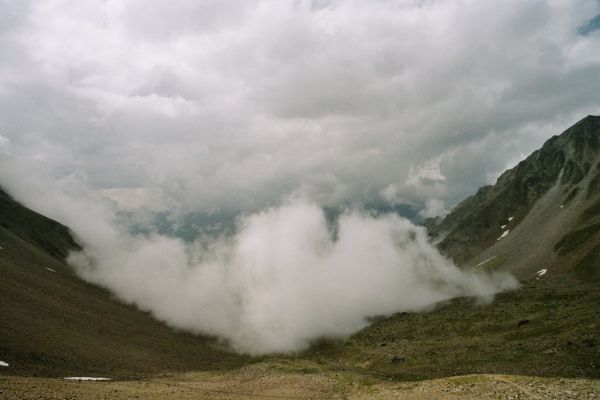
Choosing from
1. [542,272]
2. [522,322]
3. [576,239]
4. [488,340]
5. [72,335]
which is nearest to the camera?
[488,340]

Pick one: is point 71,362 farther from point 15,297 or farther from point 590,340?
point 590,340

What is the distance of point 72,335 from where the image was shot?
88938 mm

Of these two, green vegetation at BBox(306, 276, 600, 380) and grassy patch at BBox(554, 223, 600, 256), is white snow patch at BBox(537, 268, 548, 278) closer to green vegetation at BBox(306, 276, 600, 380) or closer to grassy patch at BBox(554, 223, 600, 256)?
grassy patch at BBox(554, 223, 600, 256)

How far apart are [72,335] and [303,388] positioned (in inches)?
2184

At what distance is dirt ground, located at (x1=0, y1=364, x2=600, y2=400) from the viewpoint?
146 feet

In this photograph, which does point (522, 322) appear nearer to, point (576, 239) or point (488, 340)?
point (488, 340)

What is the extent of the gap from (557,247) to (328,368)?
161180 millimetres

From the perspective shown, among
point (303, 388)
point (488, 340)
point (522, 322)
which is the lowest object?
point (303, 388)

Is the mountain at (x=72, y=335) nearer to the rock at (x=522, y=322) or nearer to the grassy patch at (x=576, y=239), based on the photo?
the rock at (x=522, y=322)

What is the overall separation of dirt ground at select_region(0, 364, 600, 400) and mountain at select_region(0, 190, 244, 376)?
13.0 m

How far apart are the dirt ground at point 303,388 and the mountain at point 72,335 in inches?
512

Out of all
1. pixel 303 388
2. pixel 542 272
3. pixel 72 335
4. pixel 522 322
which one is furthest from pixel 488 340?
pixel 542 272

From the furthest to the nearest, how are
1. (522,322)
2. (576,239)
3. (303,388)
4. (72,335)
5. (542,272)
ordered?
(576,239) → (542,272) → (522,322) → (72,335) → (303,388)

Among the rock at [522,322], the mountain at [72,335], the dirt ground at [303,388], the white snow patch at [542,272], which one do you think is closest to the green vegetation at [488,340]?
the rock at [522,322]
